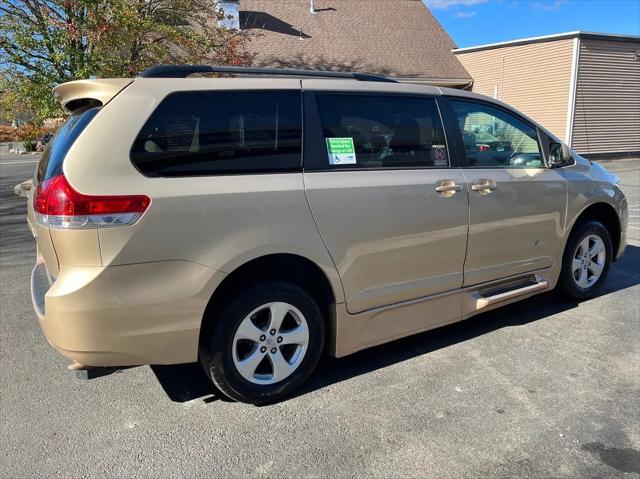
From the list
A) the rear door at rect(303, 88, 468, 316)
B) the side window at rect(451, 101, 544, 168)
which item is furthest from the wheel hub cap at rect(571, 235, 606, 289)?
the rear door at rect(303, 88, 468, 316)

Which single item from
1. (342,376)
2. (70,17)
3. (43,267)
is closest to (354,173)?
(342,376)

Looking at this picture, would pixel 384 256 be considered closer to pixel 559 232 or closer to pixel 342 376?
pixel 342 376

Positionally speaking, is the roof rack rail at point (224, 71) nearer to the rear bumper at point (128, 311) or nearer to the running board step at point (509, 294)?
the rear bumper at point (128, 311)

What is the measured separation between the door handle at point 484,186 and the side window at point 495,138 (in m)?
0.15

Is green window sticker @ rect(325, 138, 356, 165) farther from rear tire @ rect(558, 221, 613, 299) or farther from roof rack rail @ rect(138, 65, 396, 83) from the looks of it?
rear tire @ rect(558, 221, 613, 299)

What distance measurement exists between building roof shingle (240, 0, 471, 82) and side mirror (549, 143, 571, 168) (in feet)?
49.1

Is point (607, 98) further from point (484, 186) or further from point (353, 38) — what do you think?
point (484, 186)

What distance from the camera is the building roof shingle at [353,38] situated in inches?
744

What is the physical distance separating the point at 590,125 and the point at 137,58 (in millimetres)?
16172

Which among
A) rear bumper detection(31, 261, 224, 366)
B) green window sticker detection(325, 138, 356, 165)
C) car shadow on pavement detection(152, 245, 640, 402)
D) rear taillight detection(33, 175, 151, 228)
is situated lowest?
car shadow on pavement detection(152, 245, 640, 402)

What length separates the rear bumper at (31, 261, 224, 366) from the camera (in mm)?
2566

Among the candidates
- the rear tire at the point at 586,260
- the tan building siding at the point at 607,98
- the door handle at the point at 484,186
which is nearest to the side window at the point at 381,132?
the door handle at the point at 484,186

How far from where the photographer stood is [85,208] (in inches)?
99.1

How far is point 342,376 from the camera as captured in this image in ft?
11.5
